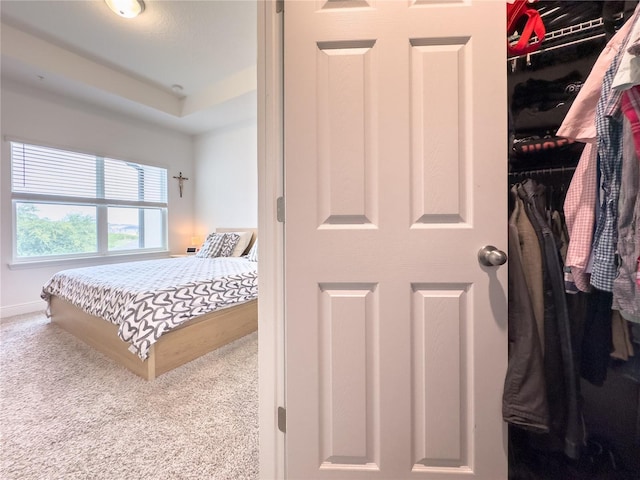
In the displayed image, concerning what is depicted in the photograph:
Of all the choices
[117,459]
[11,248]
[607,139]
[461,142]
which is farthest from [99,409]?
[11,248]

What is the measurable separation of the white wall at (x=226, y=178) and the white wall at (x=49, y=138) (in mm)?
494

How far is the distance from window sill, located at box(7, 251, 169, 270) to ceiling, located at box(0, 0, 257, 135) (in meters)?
2.00

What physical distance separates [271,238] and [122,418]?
1.38m

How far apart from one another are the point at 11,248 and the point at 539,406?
185 inches

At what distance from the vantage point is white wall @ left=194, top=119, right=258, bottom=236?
4.03m

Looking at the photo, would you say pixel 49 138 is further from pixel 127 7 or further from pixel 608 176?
pixel 608 176

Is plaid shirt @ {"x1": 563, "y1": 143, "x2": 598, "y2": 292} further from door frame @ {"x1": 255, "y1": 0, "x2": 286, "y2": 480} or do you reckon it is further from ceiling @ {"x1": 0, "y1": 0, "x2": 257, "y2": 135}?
ceiling @ {"x1": 0, "y1": 0, "x2": 257, "y2": 135}

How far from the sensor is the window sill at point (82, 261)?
116 inches

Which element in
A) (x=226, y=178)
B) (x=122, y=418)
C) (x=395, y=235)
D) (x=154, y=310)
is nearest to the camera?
(x=395, y=235)

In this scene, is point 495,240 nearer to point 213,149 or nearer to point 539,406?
point 539,406

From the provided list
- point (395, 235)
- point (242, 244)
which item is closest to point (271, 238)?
point (395, 235)

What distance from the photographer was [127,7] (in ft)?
6.85

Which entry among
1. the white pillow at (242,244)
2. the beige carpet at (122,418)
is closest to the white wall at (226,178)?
the white pillow at (242,244)

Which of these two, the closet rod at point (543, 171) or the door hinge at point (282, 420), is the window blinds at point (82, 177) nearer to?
the door hinge at point (282, 420)
